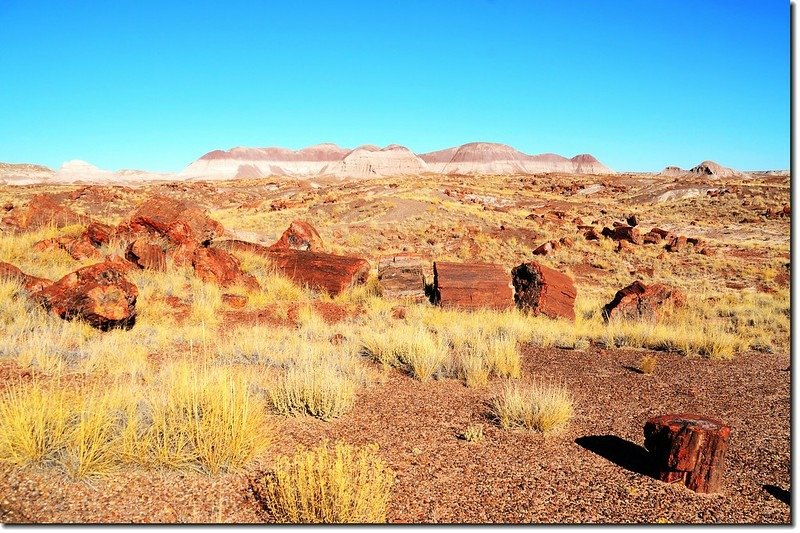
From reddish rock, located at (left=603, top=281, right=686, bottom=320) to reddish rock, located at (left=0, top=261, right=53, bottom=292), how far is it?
989cm

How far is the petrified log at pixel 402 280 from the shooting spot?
11.1 metres

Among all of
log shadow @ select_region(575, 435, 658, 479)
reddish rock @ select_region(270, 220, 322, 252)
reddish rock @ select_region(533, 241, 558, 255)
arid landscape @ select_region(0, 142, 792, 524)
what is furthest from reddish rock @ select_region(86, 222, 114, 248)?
reddish rock @ select_region(533, 241, 558, 255)

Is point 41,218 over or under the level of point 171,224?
over

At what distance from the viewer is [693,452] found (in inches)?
136

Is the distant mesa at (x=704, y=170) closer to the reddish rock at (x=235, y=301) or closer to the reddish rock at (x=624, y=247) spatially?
the reddish rock at (x=624, y=247)

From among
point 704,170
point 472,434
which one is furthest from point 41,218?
point 704,170

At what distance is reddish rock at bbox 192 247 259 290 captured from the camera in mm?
10562

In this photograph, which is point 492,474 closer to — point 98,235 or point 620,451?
point 620,451

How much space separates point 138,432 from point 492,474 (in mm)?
2479

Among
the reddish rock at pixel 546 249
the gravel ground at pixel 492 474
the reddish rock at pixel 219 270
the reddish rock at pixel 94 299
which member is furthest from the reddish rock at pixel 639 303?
the reddish rock at pixel 546 249

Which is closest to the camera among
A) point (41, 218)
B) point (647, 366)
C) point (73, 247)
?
point (647, 366)

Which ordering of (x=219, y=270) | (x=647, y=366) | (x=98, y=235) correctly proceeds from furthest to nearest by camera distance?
(x=98, y=235)
(x=219, y=270)
(x=647, y=366)

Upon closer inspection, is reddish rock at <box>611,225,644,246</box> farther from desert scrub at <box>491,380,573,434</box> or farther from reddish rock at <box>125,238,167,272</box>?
desert scrub at <box>491,380,573,434</box>

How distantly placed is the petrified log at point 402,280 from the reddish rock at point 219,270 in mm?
2692
